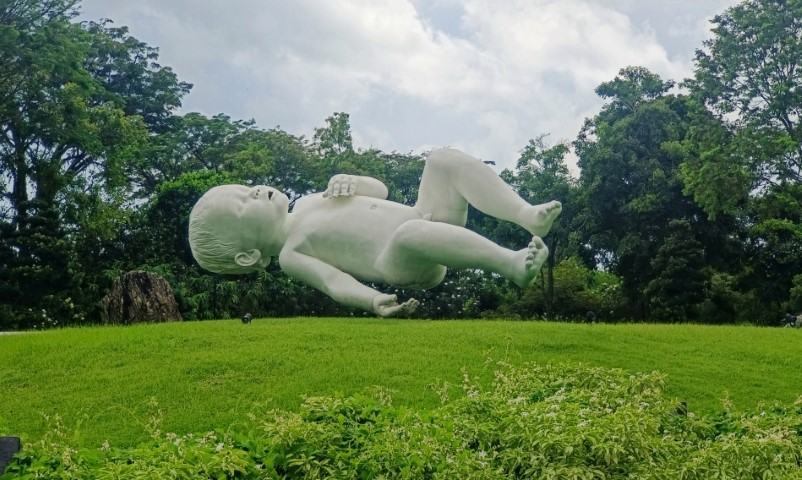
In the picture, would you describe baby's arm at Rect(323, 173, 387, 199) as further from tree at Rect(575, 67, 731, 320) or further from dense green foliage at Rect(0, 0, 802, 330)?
tree at Rect(575, 67, 731, 320)

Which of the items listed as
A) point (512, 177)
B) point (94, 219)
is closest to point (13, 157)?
point (94, 219)

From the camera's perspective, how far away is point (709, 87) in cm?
1802

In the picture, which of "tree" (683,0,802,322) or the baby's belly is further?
"tree" (683,0,802,322)

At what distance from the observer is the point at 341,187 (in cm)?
859

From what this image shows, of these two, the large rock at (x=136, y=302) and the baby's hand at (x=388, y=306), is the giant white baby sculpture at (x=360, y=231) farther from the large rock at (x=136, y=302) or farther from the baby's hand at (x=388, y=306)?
the large rock at (x=136, y=302)

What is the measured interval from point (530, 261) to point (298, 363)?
2010mm

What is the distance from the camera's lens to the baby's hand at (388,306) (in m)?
7.93

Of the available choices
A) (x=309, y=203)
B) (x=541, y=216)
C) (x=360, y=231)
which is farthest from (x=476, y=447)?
(x=309, y=203)

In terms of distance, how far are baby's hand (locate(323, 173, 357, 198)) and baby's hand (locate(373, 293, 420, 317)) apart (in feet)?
3.91

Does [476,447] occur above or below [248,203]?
below

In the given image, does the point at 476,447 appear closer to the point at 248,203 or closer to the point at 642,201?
the point at 248,203

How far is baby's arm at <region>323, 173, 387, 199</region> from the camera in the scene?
338 inches

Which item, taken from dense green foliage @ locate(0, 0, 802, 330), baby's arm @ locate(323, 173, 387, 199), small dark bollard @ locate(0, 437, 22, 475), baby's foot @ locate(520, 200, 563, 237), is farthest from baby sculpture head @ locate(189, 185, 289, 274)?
dense green foliage @ locate(0, 0, 802, 330)

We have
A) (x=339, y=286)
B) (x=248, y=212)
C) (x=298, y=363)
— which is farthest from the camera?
(x=248, y=212)
